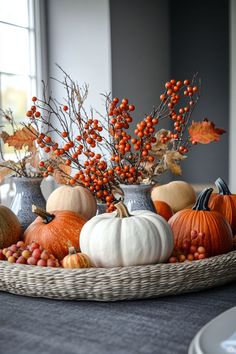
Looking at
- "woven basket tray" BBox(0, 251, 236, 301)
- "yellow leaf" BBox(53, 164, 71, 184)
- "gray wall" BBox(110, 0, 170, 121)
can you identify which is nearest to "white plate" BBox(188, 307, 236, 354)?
"woven basket tray" BBox(0, 251, 236, 301)

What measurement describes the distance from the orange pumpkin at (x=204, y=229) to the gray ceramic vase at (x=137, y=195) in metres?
0.07

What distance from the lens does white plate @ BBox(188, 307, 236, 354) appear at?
2.00ft

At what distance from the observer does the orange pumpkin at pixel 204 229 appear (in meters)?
1.02

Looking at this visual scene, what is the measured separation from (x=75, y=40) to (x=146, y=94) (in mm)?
1067

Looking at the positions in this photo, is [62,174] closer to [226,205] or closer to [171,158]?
[171,158]

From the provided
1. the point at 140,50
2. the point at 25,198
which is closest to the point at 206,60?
the point at 140,50

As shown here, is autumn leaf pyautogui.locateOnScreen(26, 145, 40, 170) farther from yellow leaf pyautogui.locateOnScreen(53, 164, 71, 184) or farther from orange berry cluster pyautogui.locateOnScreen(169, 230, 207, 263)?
orange berry cluster pyautogui.locateOnScreen(169, 230, 207, 263)

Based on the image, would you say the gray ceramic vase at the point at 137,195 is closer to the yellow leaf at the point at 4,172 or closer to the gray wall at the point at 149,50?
the yellow leaf at the point at 4,172

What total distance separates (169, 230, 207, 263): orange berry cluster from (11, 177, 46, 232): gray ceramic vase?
0.38 m

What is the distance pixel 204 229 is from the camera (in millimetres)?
1025

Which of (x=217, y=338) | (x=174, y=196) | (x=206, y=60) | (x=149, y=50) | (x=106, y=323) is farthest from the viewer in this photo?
(x=206, y=60)

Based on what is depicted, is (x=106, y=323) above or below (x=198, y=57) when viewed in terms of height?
below

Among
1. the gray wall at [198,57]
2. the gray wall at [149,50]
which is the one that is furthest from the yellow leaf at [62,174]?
the gray wall at [198,57]

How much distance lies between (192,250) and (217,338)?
342mm
